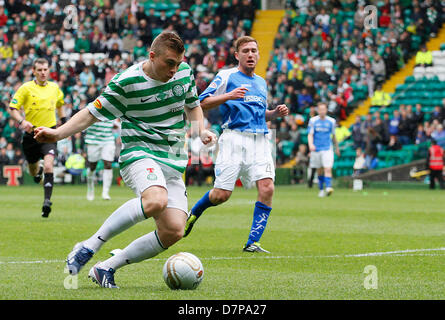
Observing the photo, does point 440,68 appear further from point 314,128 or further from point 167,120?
point 167,120

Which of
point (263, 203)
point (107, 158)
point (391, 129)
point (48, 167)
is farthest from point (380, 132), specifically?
point (263, 203)

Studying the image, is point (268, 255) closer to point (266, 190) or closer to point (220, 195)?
point (266, 190)

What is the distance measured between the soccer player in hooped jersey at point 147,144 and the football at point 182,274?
249 millimetres

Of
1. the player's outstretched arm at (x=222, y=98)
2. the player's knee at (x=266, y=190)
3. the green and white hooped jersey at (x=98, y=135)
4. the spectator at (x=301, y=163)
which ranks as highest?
the player's outstretched arm at (x=222, y=98)

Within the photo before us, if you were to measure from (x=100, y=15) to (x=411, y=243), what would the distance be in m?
26.5

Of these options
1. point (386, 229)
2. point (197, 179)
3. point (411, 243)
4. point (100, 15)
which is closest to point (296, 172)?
point (197, 179)

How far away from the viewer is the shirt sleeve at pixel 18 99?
1370 cm

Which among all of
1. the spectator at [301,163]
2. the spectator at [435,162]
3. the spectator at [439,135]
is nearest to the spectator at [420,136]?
the spectator at [439,135]

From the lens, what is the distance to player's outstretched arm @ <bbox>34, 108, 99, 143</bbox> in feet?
20.4

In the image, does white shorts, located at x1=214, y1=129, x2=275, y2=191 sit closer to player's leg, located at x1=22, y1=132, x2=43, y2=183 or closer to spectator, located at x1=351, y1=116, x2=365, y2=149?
player's leg, located at x1=22, y1=132, x2=43, y2=183

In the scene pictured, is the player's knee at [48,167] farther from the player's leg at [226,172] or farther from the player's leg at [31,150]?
the player's leg at [226,172]

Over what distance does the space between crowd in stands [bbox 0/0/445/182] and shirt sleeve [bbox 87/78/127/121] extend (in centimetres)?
2131

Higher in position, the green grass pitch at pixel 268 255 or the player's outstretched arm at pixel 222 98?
the player's outstretched arm at pixel 222 98

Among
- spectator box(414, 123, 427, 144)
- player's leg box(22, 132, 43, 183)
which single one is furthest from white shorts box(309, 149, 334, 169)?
player's leg box(22, 132, 43, 183)
